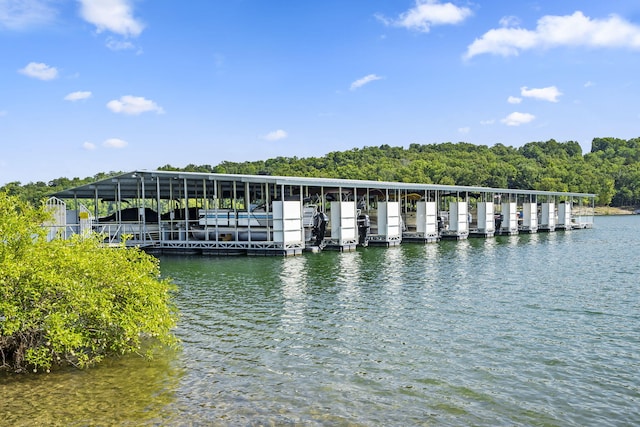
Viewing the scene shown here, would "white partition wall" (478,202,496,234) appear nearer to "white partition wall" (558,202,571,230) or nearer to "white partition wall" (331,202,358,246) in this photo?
"white partition wall" (331,202,358,246)

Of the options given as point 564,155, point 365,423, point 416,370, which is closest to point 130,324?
point 365,423

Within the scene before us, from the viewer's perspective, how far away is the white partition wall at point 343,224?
95.1 ft

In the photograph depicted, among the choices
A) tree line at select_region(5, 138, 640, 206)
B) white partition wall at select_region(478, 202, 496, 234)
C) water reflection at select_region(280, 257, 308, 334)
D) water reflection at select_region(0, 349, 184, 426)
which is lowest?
water reflection at select_region(280, 257, 308, 334)

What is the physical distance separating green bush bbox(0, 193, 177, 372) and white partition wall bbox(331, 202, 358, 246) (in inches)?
800

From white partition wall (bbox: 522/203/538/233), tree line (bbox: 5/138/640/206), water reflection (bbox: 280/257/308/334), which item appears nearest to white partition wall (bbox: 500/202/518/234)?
white partition wall (bbox: 522/203/538/233)

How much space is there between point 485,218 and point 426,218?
7708 millimetres

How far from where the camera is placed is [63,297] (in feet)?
25.9

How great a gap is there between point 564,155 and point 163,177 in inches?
5305

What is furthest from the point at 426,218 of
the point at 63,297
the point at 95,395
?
the point at 95,395

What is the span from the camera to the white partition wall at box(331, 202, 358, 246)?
28984 mm

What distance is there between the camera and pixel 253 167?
97062 millimetres

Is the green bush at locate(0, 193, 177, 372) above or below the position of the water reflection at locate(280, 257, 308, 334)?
above

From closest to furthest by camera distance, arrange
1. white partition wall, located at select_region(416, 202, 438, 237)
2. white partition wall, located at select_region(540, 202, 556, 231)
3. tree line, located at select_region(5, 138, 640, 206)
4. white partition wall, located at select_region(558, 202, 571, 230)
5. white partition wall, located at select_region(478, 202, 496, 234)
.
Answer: white partition wall, located at select_region(416, 202, 438, 237), white partition wall, located at select_region(478, 202, 496, 234), white partition wall, located at select_region(540, 202, 556, 231), white partition wall, located at select_region(558, 202, 571, 230), tree line, located at select_region(5, 138, 640, 206)

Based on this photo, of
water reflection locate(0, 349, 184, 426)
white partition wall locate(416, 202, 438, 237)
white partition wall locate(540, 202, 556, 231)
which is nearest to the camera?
water reflection locate(0, 349, 184, 426)
